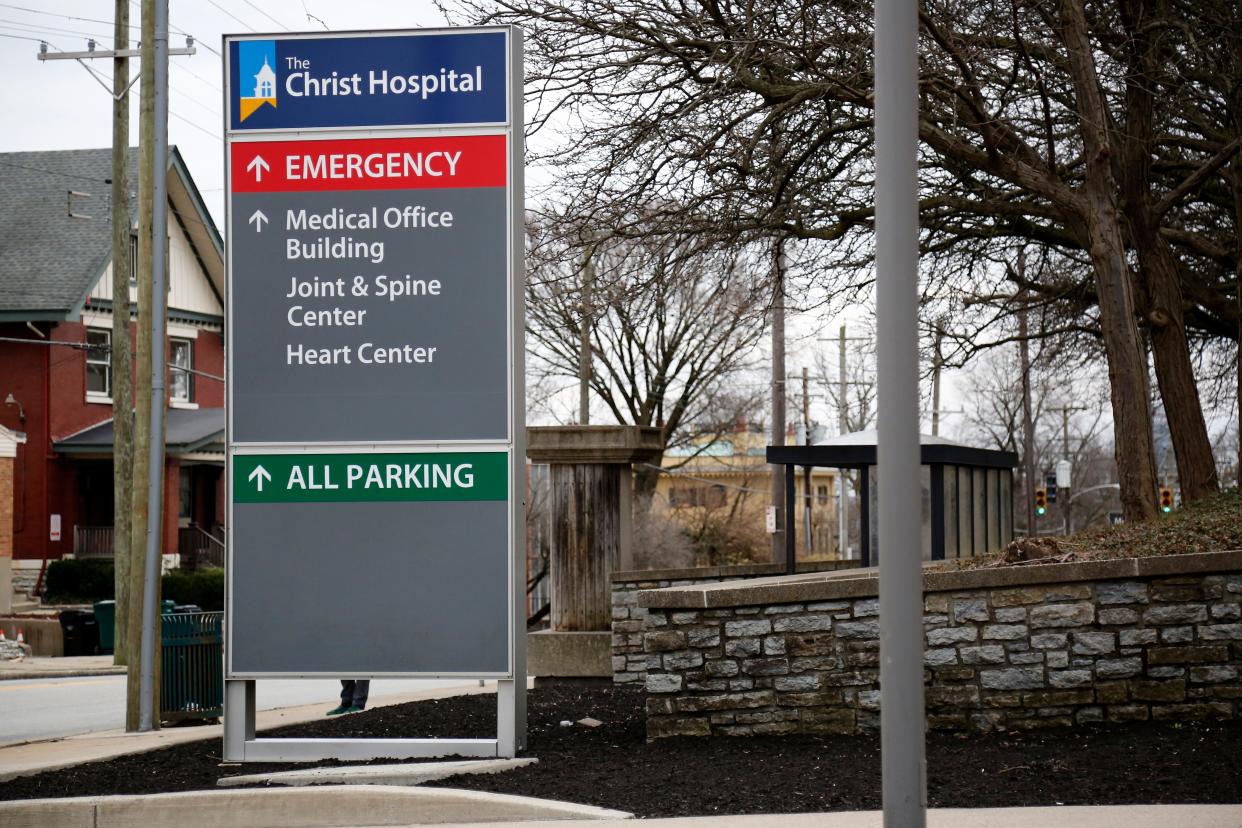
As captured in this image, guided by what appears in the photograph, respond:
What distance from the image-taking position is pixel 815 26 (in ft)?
36.4

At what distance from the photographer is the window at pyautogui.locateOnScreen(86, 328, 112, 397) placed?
112 feet

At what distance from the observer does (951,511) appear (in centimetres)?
1418

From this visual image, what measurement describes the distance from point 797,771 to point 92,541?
29.6 metres

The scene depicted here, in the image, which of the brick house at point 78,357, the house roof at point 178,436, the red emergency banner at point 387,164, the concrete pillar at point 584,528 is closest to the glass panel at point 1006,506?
the concrete pillar at point 584,528

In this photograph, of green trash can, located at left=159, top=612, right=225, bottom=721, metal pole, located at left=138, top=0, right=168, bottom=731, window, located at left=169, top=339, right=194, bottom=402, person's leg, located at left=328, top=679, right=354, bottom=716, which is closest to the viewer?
person's leg, located at left=328, top=679, right=354, bottom=716

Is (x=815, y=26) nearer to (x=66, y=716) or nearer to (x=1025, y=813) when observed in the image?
(x=1025, y=813)

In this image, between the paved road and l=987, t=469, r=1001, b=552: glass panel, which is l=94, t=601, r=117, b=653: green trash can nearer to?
the paved road

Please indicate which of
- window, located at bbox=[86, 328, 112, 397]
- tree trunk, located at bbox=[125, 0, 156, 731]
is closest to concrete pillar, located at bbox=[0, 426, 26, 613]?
window, located at bbox=[86, 328, 112, 397]

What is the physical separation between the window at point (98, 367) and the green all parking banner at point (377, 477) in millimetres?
27746

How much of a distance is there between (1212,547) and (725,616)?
10.7 ft

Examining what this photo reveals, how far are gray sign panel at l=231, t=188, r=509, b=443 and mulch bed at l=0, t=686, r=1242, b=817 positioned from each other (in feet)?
7.33

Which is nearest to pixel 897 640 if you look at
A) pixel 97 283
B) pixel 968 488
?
pixel 968 488

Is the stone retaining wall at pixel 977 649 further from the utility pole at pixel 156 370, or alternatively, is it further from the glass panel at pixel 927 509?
the glass panel at pixel 927 509

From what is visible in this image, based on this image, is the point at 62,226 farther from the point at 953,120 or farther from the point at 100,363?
the point at 953,120
